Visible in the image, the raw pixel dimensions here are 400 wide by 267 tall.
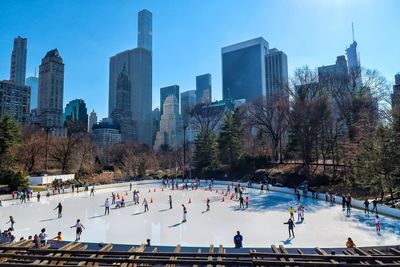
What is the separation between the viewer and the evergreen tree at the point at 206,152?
60206mm

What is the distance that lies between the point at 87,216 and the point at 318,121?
34682mm

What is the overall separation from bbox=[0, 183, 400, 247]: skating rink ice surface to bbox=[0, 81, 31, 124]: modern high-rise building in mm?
134773

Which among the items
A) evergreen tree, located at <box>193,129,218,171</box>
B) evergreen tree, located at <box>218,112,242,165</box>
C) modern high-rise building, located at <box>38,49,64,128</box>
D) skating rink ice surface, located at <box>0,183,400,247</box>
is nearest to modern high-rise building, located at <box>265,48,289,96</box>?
evergreen tree, located at <box>193,129,218,171</box>

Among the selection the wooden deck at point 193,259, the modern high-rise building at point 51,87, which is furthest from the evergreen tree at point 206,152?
the modern high-rise building at point 51,87

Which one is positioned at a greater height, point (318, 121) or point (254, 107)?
point (254, 107)

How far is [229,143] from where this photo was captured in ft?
193

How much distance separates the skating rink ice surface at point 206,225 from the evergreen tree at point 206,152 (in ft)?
107

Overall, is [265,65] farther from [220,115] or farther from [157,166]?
[157,166]

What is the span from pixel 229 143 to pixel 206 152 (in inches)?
217

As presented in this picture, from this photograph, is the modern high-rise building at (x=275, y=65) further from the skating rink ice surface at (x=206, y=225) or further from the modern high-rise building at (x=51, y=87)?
the skating rink ice surface at (x=206, y=225)

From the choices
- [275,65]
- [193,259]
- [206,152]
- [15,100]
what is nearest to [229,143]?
[206,152]

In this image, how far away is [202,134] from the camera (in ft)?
212

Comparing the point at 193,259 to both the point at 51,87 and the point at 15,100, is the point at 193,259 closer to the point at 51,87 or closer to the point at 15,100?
the point at 15,100

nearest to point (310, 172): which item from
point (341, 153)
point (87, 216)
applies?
point (341, 153)
